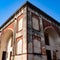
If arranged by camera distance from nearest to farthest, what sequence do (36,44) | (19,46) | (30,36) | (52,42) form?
(30,36) < (36,44) < (19,46) < (52,42)

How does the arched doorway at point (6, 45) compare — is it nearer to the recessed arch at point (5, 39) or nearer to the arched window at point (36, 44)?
the recessed arch at point (5, 39)

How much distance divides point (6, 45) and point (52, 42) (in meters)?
7.07

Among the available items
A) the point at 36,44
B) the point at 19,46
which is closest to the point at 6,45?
the point at 19,46

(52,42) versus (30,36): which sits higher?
(30,36)

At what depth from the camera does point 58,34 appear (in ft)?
46.0

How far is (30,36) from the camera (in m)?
9.23

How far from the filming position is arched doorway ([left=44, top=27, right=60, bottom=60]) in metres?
13.0

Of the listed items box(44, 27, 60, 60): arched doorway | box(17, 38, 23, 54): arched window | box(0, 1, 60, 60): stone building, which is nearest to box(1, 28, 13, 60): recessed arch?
box(0, 1, 60, 60): stone building

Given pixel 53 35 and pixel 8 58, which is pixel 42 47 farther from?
pixel 8 58

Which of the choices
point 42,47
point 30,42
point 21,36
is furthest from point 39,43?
point 21,36

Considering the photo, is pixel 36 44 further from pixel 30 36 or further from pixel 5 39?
pixel 5 39

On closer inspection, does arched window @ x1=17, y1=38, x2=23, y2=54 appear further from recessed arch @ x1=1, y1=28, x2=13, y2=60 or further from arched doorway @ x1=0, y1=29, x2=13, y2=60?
recessed arch @ x1=1, y1=28, x2=13, y2=60

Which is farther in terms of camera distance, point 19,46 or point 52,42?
point 52,42

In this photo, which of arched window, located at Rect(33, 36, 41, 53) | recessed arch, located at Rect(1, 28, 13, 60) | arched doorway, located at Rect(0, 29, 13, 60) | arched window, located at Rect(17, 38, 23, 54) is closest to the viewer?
arched window, located at Rect(33, 36, 41, 53)
